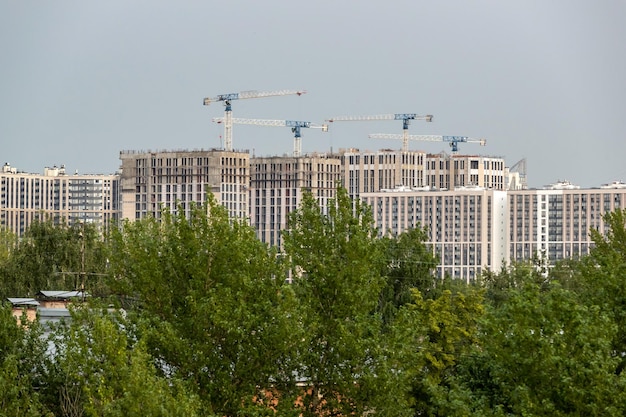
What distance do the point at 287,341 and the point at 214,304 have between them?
2.02m

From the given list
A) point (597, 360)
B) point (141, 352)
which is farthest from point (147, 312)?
point (597, 360)

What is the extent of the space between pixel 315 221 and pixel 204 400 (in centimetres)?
777

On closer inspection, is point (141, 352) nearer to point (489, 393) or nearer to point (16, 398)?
point (16, 398)

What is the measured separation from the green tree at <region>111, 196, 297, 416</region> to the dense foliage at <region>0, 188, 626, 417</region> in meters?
0.05

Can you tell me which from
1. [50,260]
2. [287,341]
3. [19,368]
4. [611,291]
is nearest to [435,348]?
[611,291]

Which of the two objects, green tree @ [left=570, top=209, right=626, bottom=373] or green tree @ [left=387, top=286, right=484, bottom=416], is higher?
green tree @ [left=570, top=209, right=626, bottom=373]

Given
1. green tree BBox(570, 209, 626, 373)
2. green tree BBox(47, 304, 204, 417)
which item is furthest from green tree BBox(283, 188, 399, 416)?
green tree BBox(570, 209, 626, 373)

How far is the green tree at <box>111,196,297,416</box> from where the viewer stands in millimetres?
41438

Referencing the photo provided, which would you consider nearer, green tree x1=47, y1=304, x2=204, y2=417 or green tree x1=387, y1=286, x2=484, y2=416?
green tree x1=47, y1=304, x2=204, y2=417

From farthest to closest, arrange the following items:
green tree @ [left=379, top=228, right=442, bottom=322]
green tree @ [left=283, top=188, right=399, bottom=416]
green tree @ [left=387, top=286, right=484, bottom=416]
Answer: green tree @ [left=379, top=228, right=442, bottom=322] → green tree @ [left=283, top=188, right=399, bottom=416] → green tree @ [left=387, top=286, right=484, bottom=416]

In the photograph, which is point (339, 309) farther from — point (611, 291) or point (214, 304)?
point (611, 291)

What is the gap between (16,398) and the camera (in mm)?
36594

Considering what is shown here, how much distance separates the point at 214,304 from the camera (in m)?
41.9

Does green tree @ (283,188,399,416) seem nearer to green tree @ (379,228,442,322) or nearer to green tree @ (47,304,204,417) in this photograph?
green tree @ (47,304,204,417)
